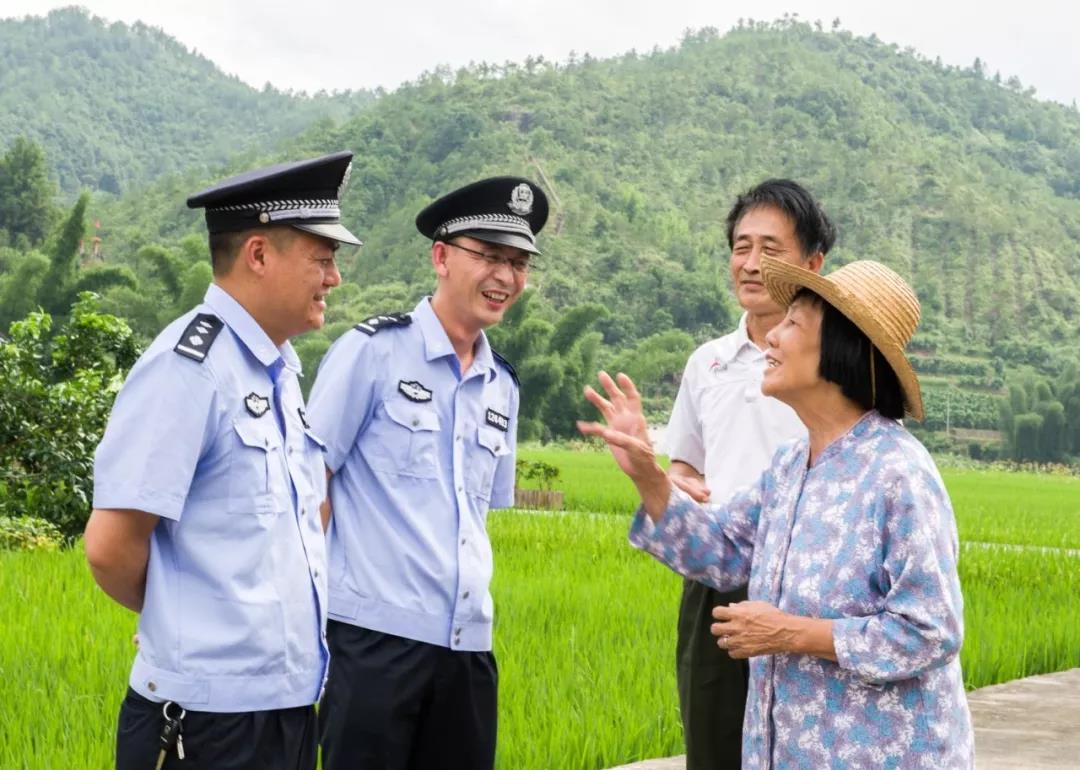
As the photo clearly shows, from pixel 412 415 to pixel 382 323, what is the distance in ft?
0.76

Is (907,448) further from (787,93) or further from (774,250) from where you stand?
(787,93)

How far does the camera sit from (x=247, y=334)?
2.48 meters

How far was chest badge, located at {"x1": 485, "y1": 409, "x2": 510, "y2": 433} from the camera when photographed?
3301 millimetres

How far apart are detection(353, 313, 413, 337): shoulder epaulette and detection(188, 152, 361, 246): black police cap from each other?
0.63 meters

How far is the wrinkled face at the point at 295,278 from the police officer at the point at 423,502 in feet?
1.89

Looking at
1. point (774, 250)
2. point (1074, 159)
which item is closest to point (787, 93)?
point (1074, 159)

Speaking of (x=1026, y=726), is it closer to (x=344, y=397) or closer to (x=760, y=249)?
(x=760, y=249)

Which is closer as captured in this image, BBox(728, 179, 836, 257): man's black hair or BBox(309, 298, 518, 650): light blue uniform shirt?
BBox(309, 298, 518, 650): light blue uniform shirt

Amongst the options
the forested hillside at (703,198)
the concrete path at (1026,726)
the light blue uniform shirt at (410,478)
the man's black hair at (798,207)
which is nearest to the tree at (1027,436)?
the forested hillside at (703,198)

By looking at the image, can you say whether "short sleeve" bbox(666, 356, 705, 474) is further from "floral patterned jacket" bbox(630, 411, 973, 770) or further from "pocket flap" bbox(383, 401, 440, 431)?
"floral patterned jacket" bbox(630, 411, 973, 770)

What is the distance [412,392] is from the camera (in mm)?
3189

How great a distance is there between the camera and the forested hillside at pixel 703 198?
58312 mm

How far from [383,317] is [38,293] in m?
45.5

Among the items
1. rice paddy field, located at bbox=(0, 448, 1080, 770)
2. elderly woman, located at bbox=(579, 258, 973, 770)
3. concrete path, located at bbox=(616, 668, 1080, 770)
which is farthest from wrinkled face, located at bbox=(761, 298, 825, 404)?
rice paddy field, located at bbox=(0, 448, 1080, 770)
